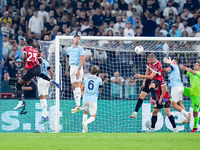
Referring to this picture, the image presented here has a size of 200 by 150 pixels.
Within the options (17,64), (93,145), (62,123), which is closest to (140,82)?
(62,123)

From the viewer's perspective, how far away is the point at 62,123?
48.1ft

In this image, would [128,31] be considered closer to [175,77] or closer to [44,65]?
[175,77]

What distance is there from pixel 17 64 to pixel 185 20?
7.84m

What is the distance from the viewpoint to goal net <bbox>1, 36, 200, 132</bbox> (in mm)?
Answer: 14602

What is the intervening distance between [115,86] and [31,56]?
3.91 metres

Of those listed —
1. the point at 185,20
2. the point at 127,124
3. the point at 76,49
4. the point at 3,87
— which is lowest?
the point at 127,124

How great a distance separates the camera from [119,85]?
14797 mm

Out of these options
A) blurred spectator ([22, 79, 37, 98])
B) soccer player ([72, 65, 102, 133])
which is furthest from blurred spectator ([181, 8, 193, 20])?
soccer player ([72, 65, 102, 133])

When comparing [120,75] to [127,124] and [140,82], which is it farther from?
[127,124]

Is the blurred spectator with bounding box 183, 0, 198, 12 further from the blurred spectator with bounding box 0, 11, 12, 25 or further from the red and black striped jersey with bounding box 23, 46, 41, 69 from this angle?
the red and black striped jersey with bounding box 23, 46, 41, 69

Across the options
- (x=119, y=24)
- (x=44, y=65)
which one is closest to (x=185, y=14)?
(x=119, y=24)

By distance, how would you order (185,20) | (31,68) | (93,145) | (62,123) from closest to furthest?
(93,145) → (31,68) → (62,123) → (185,20)

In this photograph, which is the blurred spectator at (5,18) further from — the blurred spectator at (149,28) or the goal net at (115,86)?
the blurred spectator at (149,28)

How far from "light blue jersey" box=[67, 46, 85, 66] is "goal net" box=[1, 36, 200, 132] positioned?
1.17 m
